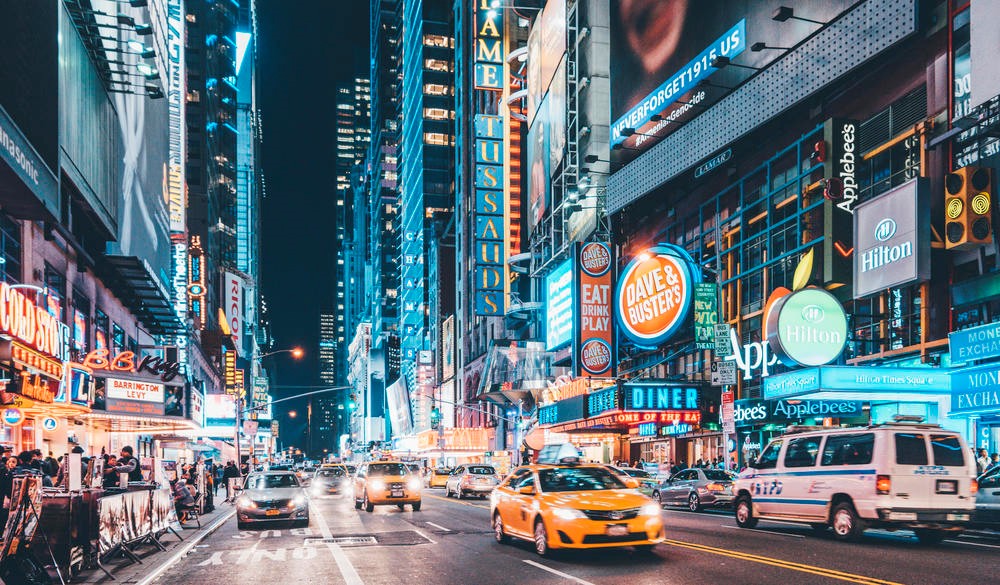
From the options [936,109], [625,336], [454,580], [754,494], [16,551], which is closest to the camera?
[16,551]

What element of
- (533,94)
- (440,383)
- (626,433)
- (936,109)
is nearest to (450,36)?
(440,383)

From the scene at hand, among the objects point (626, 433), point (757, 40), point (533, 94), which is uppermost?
point (533, 94)

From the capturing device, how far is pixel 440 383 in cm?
12800

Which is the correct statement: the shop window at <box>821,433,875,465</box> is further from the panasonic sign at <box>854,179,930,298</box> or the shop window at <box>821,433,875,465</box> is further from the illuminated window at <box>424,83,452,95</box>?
the illuminated window at <box>424,83,452,95</box>

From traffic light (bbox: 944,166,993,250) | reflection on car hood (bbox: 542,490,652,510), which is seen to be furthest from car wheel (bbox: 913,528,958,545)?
traffic light (bbox: 944,166,993,250)

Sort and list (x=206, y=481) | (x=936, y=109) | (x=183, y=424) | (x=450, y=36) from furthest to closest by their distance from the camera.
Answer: (x=450, y=36), (x=183, y=424), (x=206, y=481), (x=936, y=109)

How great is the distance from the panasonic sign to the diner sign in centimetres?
2137

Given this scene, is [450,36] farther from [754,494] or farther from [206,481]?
[754,494]

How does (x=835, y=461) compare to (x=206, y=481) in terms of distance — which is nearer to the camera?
(x=835, y=461)

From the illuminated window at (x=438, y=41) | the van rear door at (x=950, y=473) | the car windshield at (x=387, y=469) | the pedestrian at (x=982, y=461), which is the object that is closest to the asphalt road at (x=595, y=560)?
the van rear door at (x=950, y=473)

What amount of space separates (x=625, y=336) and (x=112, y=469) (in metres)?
29.7

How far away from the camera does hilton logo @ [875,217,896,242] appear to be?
26.1m

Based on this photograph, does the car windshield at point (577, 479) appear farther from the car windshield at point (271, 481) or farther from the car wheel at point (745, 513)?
the car windshield at point (271, 481)

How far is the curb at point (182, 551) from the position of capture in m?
13.8
